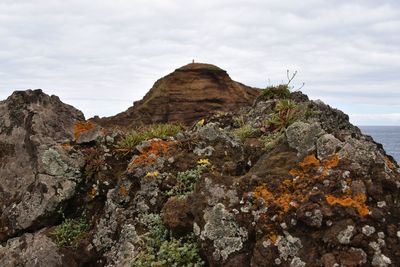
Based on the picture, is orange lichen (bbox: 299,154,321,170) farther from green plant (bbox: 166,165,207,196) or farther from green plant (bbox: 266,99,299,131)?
green plant (bbox: 266,99,299,131)

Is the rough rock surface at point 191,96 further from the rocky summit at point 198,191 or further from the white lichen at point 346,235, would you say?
the white lichen at point 346,235

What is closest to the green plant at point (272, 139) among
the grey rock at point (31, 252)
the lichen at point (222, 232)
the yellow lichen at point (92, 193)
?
the lichen at point (222, 232)

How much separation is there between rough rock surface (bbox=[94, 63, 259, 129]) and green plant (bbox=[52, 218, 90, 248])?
52.1 meters

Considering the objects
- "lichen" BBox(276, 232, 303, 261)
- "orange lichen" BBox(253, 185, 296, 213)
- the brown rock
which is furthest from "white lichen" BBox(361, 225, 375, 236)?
the brown rock

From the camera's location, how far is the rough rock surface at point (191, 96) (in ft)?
201

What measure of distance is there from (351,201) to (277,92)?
6.84 meters

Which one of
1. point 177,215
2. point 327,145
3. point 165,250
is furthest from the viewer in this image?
point 177,215

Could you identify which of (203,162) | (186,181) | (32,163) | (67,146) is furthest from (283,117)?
(32,163)

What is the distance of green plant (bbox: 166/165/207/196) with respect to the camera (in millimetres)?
7801

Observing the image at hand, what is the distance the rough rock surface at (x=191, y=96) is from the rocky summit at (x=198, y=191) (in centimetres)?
4920

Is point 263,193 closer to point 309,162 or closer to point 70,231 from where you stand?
point 309,162

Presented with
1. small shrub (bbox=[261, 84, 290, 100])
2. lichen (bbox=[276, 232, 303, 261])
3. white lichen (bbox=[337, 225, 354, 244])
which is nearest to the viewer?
white lichen (bbox=[337, 225, 354, 244])

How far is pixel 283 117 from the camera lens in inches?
375

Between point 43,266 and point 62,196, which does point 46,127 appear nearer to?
point 62,196
